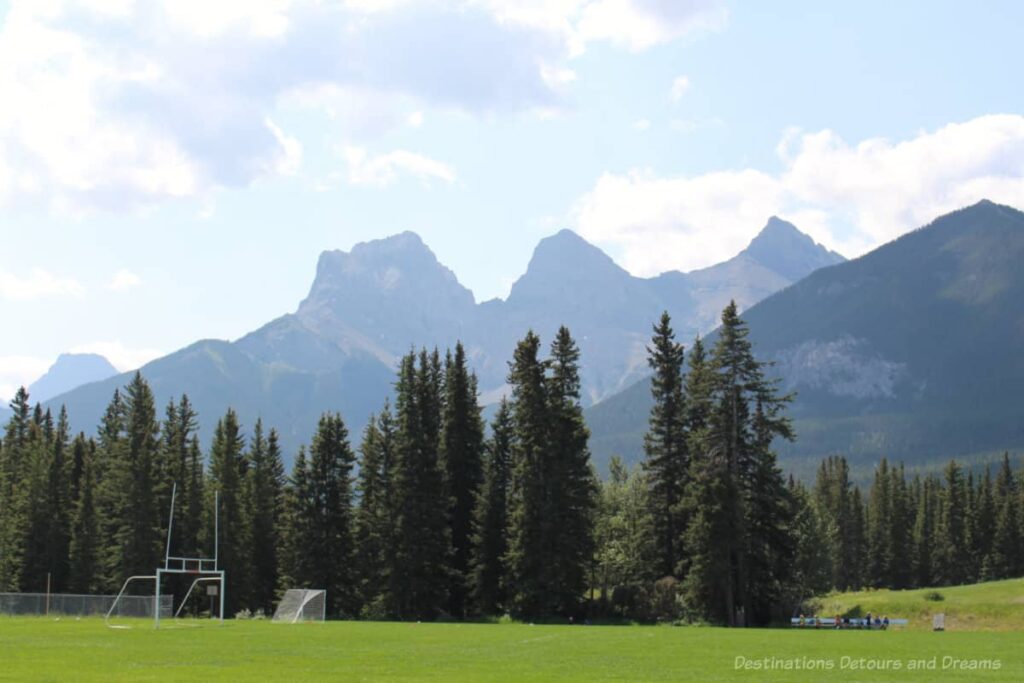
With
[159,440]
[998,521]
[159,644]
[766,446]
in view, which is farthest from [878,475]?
[159,644]

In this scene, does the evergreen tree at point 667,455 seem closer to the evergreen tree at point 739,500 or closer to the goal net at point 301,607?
the evergreen tree at point 739,500

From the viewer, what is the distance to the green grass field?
63688 mm

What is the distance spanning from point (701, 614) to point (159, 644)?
34.7 metres

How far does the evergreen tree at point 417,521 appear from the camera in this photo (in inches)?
2945

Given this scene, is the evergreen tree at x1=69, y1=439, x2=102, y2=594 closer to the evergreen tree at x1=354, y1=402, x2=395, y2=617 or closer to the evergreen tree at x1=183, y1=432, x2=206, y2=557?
the evergreen tree at x1=183, y1=432, x2=206, y2=557

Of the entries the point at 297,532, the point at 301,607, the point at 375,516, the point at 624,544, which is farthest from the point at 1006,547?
the point at 301,607

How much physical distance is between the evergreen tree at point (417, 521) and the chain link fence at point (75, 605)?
16004mm

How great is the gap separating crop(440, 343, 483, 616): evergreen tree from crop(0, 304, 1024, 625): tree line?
0.16 meters

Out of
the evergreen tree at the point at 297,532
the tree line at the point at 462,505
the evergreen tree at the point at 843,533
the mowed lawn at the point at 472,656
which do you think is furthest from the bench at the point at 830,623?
the evergreen tree at the point at 843,533

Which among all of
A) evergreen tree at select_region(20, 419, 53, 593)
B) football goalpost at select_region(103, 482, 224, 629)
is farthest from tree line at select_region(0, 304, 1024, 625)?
football goalpost at select_region(103, 482, 224, 629)

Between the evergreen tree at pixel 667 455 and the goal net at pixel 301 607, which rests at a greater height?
the evergreen tree at pixel 667 455

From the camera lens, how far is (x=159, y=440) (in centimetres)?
9069

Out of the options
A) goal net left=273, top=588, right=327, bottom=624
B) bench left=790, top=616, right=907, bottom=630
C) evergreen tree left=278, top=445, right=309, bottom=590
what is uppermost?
evergreen tree left=278, top=445, right=309, bottom=590

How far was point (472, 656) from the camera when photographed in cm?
3297
